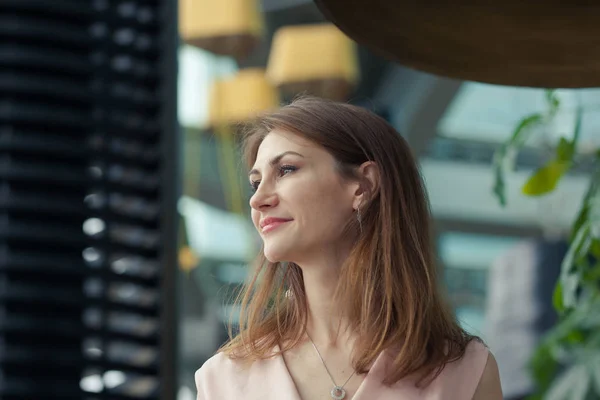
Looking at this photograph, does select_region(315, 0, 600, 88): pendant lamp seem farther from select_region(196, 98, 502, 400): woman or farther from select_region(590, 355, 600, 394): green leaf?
select_region(590, 355, 600, 394): green leaf

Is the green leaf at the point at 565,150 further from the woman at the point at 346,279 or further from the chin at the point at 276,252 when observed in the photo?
the chin at the point at 276,252

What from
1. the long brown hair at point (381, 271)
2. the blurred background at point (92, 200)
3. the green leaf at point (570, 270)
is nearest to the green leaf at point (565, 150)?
the green leaf at point (570, 270)

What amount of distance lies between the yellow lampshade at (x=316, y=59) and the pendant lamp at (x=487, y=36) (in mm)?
7379

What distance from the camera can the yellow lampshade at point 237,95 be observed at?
8.91 metres

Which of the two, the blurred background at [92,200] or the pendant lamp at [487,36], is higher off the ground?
the pendant lamp at [487,36]

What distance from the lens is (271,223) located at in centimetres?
137

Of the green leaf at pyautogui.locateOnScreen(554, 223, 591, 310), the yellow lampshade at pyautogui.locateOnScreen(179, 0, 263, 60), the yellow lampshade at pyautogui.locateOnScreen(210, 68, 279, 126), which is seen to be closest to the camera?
the green leaf at pyautogui.locateOnScreen(554, 223, 591, 310)

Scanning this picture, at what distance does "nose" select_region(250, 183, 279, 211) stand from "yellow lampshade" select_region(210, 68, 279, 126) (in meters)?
7.48

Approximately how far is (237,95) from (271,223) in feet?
25.1

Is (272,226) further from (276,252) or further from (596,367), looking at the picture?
(596,367)

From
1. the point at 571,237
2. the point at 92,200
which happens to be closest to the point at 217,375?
the point at 92,200

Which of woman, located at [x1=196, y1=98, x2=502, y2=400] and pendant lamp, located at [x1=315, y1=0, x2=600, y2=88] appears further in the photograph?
woman, located at [x1=196, y1=98, x2=502, y2=400]

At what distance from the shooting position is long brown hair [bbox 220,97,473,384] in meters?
1.39

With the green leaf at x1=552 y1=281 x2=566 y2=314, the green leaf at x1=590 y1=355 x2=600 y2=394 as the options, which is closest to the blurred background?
the green leaf at x1=552 y1=281 x2=566 y2=314
